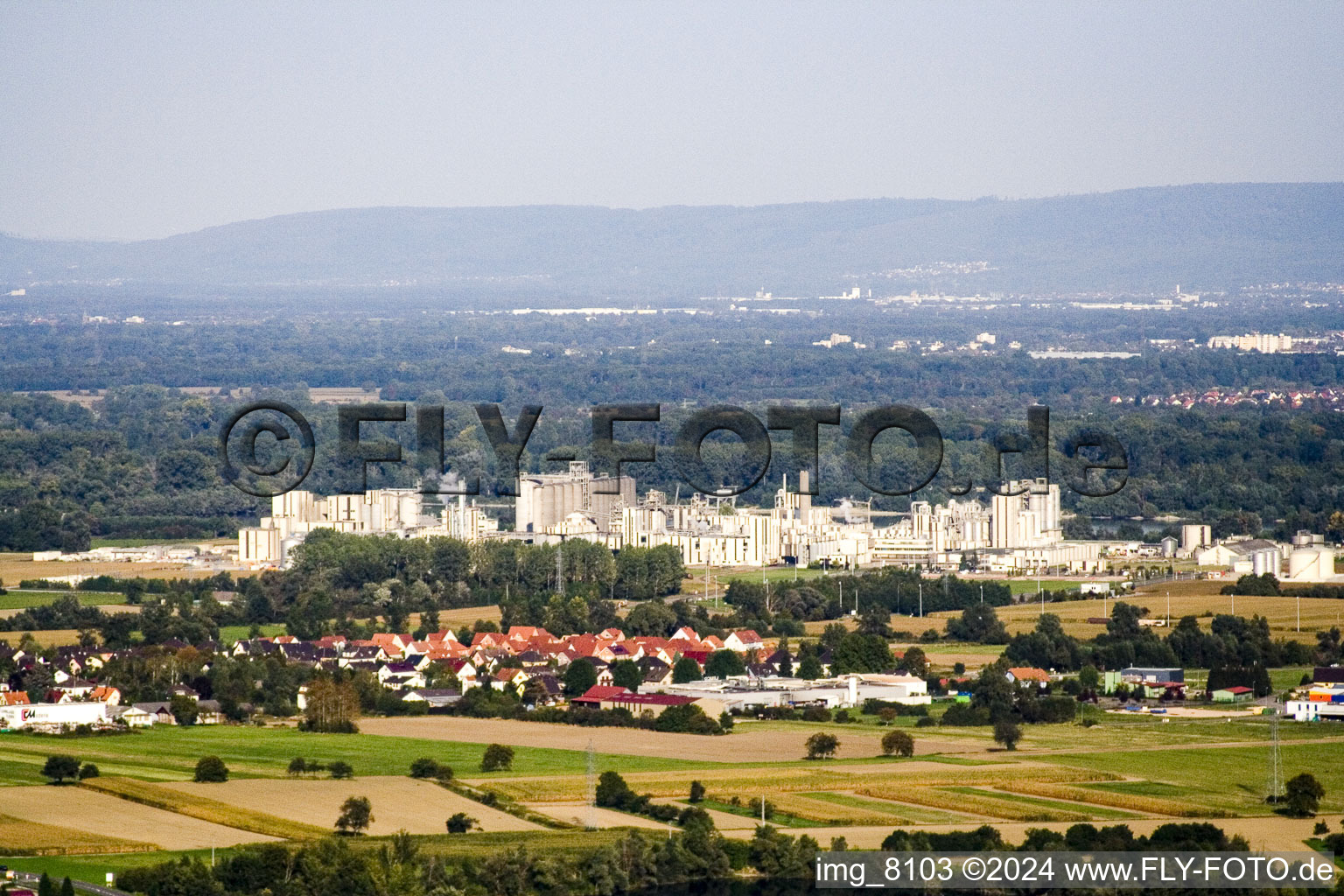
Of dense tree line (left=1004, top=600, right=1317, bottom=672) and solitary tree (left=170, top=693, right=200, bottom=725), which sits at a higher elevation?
dense tree line (left=1004, top=600, right=1317, bottom=672)

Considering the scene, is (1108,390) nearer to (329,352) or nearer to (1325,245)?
(329,352)

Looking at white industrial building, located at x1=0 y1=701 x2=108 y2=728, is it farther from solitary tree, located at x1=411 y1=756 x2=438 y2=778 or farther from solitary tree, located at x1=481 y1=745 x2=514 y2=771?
solitary tree, located at x1=481 y1=745 x2=514 y2=771

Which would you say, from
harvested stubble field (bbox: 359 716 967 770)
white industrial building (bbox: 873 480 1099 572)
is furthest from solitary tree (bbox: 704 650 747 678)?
white industrial building (bbox: 873 480 1099 572)

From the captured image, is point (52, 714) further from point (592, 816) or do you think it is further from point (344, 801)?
point (592, 816)

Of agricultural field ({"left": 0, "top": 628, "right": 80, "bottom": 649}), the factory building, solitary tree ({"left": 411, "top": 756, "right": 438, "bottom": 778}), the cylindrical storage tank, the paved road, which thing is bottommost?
the paved road

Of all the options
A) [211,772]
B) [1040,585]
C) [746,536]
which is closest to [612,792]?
[211,772]

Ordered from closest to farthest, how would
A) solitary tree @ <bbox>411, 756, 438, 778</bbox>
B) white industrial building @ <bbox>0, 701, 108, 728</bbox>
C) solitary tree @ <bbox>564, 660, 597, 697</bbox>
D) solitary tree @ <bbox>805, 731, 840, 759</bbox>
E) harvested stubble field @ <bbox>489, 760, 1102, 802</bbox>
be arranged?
harvested stubble field @ <bbox>489, 760, 1102, 802</bbox>, solitary tree @ <bbox>411, 756, 438, 778</bbox>, solitary tree @ <bbox>805, 731, 840, 759</bbox>, white industrial building @ <bbox>0, 701, 108, 728</bbox>, solitary tree @ <bbox>564, 660, 597, 697</bbox>
